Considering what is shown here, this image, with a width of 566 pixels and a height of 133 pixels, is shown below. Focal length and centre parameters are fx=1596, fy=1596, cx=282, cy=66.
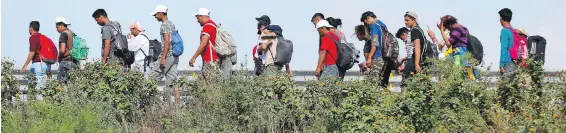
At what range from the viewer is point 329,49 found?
1967 cm

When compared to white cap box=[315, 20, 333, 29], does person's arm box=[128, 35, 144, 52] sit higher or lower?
lower

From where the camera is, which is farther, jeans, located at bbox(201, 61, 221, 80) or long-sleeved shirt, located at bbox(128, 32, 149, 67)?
long-sleeved shirt, located at bbox(128, 32, 149, 67)

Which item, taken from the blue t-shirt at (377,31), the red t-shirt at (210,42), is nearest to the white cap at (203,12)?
the red t-shirt at (210,42)

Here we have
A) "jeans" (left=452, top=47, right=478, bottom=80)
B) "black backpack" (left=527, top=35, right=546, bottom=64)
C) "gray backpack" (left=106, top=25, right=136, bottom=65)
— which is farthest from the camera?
"gray backpack" (left=106, top=25, right=136, bottom=65)

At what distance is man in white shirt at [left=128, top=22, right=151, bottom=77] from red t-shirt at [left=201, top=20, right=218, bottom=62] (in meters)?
1.09

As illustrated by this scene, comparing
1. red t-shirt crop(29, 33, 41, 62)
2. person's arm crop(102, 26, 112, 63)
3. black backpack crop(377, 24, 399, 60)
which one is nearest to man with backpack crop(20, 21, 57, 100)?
red t-shirt crop(29, 33, 41, 62)

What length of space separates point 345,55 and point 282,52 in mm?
816

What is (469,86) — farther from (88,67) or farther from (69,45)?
(69,45)

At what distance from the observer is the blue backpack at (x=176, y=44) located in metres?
20.5

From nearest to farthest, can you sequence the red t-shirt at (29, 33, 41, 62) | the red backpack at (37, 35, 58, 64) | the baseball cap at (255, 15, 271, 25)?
the baseball cap at (255, 15, 271, 25) < the red t-shirt at (29, 33, 41, 62) < the red backpack at (37, 35, 58, 64)

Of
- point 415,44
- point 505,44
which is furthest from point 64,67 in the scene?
point 505,44

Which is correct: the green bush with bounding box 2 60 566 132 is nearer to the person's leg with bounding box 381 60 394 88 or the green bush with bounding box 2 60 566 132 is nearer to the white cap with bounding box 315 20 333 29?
the white cap with bounding box 315 20 333 29

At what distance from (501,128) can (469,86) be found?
1.37 metres

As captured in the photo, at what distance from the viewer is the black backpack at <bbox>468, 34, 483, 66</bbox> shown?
63.7ft
